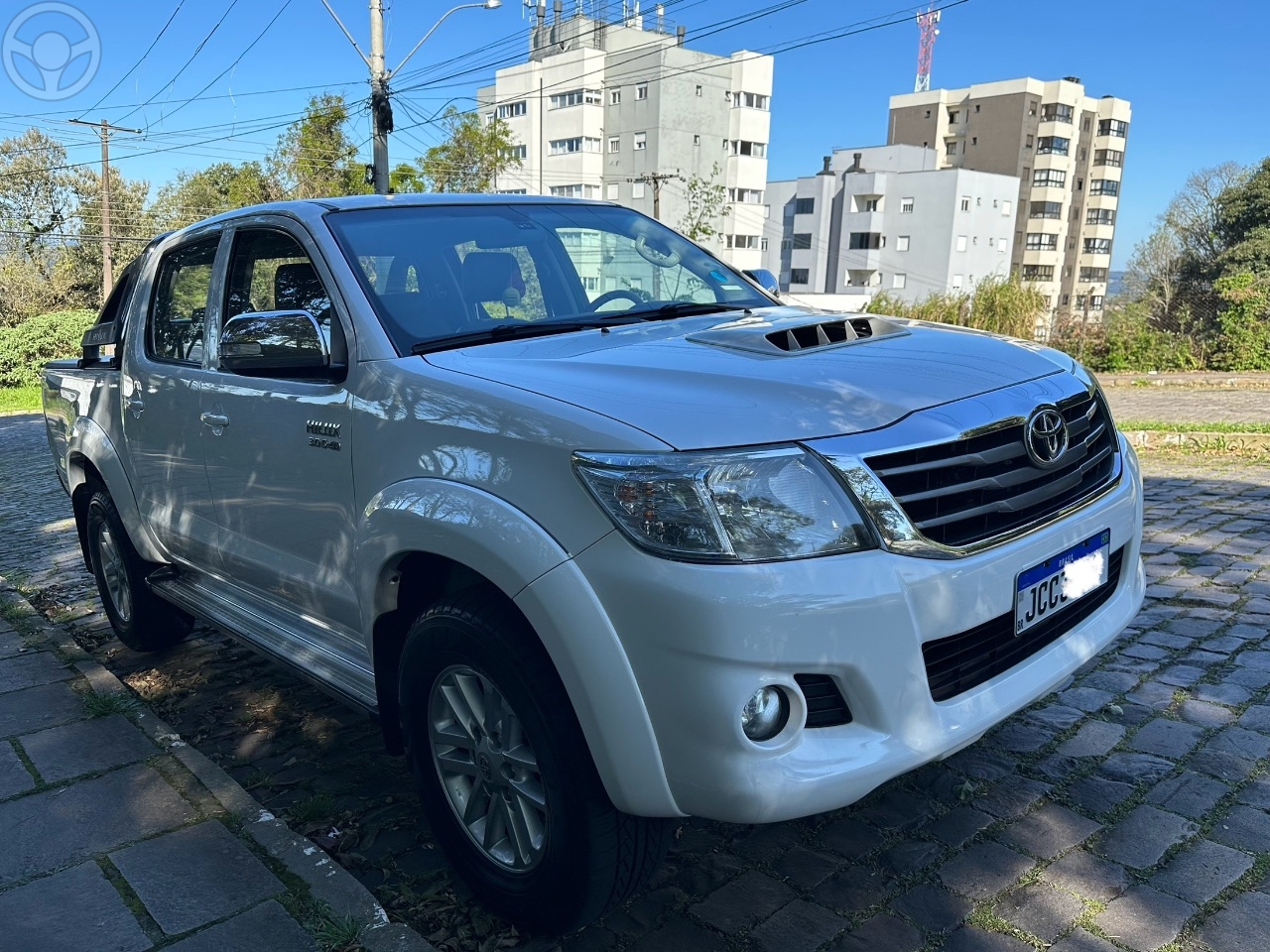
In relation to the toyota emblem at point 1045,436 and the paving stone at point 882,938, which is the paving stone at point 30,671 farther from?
the toyota emblem at point 1045,436

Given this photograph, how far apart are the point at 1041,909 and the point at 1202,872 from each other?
0.50 m

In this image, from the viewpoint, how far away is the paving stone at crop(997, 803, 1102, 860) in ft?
9.19

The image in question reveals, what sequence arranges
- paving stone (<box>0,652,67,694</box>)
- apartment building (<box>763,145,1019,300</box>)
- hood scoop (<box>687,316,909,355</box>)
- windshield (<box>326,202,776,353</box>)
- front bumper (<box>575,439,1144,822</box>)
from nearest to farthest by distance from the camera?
front bumper (<box>575,439,1144,822</box>) < hood scoop (<box>687,316,909,355</box>) < windshield (<box>326,202,776,353</box>) < paving stone (<box>0,652,67,694</box>) < apartment building (<box>763,145,1019,300</box>)

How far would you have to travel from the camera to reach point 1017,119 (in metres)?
72.4

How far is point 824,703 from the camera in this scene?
2098 mm

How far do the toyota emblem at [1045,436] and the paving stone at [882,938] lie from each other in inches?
48.5

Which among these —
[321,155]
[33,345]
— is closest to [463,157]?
[321,155]

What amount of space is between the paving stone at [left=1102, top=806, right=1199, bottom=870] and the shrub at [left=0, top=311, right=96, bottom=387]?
29514 millimetres

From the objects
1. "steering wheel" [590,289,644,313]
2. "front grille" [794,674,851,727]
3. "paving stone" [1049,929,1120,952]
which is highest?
"steering wheel" [590,289,644,313]

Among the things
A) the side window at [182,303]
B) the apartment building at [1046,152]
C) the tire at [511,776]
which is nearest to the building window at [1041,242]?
the apartment building at [1046,152]

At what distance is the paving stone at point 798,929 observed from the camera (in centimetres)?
245

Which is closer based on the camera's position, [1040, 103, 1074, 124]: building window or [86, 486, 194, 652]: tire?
[86, 486, 194, 652]: tire

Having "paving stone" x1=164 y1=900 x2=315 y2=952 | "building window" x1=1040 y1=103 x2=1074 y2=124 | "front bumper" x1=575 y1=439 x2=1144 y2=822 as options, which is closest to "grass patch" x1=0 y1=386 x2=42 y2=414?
"paving stone" x1=164 y1=900 x2=315 y2=952

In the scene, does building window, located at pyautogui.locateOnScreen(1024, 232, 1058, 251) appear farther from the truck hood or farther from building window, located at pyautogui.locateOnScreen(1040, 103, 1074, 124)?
the truck hood
